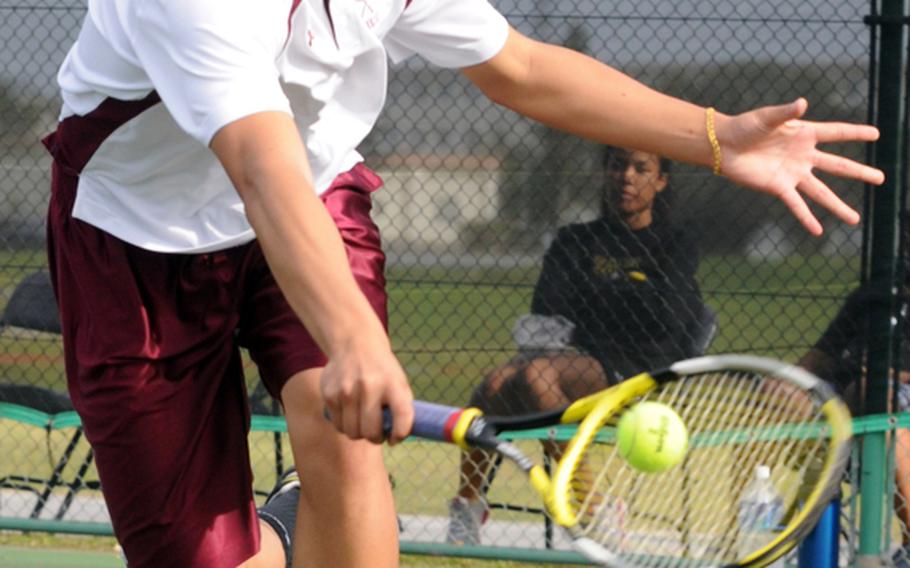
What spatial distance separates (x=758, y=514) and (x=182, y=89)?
124cm

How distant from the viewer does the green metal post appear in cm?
463

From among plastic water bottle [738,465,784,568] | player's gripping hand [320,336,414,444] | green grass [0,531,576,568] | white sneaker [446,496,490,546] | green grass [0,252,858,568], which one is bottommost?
green grass [0,531,576,568]

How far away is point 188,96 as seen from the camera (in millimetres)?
2244

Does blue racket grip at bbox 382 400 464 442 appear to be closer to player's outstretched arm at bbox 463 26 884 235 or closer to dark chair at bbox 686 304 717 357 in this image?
player's outstretched arm at bbox 463 26 884 235

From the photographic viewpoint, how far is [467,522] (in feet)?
16.8

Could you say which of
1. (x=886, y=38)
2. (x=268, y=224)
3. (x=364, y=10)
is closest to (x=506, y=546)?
(x=886, y=38)

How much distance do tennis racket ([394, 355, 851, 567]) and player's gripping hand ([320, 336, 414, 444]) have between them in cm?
→ 17

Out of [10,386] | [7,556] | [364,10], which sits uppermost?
[364,10]

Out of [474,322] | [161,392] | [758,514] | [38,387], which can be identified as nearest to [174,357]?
[161,392]

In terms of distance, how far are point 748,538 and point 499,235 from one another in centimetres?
242

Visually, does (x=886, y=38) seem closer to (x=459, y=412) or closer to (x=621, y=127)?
(x=621, y=127)

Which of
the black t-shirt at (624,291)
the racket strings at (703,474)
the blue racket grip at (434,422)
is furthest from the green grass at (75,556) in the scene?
the blue racket grip at (434,422)

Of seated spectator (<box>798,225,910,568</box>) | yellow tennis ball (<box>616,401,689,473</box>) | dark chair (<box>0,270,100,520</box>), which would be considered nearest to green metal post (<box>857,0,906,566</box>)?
seated spectator (<box>798,225,910,568</box>)

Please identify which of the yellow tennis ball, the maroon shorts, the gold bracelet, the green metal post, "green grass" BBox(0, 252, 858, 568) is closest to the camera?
the yellow tennis ball
